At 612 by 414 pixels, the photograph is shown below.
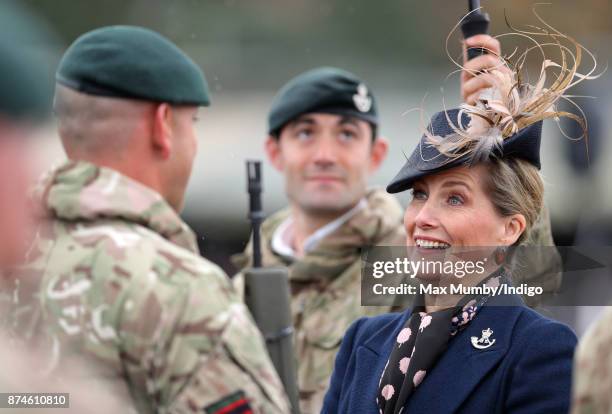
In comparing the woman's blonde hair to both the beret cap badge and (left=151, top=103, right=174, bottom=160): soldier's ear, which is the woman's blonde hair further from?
the beret cap badge

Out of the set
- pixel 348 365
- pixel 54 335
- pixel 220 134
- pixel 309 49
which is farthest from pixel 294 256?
pixel 309 49

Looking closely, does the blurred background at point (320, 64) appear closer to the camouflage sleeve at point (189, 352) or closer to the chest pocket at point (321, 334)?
the chest pocket at point (321, 334)

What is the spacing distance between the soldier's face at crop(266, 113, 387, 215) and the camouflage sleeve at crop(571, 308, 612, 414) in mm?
3583

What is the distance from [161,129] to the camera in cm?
330

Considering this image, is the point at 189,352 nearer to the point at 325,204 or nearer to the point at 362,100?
the point at 325,204

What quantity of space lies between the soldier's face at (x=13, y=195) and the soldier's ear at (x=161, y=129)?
43 centimetres

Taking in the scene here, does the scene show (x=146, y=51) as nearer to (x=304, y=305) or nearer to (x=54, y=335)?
(x=54, y=335)

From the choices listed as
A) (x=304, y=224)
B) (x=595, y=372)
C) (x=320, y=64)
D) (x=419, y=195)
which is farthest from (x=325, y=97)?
(x=320, y=64)

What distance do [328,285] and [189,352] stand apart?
99.6 inches

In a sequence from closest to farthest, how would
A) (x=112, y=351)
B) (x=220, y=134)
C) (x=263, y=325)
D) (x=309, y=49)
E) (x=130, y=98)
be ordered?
(x=112, y=351)
(x=130, y=98)
(x=263, y=325)
(x=220, y=134)
(x=309, y=49)

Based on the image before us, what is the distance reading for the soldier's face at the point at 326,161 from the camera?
18.1 feet

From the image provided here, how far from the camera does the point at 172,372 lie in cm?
286

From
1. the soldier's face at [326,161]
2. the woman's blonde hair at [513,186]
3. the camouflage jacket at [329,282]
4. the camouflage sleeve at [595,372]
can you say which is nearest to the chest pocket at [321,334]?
the camouflage jacket at [329,282]

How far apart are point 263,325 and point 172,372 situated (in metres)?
1.21
